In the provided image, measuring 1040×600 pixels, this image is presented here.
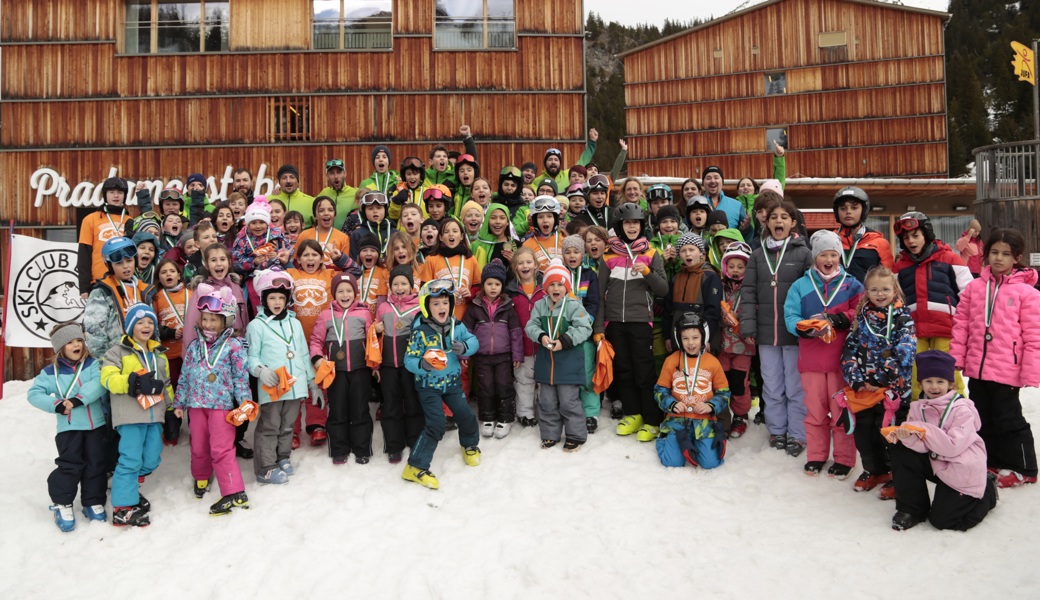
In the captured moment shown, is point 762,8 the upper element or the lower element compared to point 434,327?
upper

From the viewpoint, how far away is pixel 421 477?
5941 mm

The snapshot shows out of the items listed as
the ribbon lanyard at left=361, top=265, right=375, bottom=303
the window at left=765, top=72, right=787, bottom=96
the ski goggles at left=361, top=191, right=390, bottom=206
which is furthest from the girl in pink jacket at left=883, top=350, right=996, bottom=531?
the window at left=765, top=72, right=787, bottom=96

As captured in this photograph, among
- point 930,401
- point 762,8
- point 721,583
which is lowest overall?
point 721,583

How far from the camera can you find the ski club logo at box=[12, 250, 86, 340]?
9.88 m

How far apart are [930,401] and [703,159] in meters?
24.9

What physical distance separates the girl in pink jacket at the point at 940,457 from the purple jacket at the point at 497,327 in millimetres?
3251

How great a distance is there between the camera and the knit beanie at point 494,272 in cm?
662

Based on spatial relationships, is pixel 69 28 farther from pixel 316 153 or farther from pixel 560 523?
pixel 560 523

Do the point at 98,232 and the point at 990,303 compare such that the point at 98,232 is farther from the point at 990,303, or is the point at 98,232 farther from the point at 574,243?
the point at 990,303

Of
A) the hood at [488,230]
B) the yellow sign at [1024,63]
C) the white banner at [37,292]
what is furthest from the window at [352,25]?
the yellow sign at [1024,63]

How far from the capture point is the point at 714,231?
730cm

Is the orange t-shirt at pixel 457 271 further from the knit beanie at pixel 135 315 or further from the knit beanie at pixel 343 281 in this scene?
the knit beanie at pixel 135 315

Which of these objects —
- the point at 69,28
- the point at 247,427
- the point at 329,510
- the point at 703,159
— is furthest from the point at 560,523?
the point at 703,159

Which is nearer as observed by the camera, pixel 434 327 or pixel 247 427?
pixel 434 327
